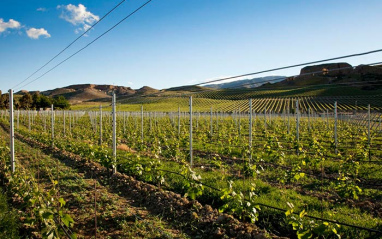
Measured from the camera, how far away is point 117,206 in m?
5.54

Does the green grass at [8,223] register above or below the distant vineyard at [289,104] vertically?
below

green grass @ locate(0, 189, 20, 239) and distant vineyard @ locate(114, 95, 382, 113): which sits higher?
distant vineyard @ locate(114, 95, 382, 113)

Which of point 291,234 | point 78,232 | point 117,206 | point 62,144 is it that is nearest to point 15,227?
point 78,232

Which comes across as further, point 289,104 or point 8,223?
point 289,104

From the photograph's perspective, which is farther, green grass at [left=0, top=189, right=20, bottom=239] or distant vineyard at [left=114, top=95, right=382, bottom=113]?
distant vineyard at [left=114, top=95, right=382, bottom=113]

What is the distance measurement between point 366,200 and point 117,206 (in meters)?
5.20

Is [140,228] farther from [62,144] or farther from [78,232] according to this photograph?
[62,144]

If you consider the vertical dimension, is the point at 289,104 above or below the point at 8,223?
above

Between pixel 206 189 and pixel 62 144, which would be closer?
pixel 206 189

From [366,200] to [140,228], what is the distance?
Answer: 4.73m

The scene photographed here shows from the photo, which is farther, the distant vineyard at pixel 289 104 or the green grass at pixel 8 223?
the distant vineyard at pixel 289 104

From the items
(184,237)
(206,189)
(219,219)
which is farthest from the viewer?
(206,189)

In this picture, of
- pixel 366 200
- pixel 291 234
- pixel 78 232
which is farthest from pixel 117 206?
pixel 366 200

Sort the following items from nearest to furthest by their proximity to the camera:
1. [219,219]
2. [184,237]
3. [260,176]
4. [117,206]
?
[184,237] → [219,219] → [117,206] → [260,176]
